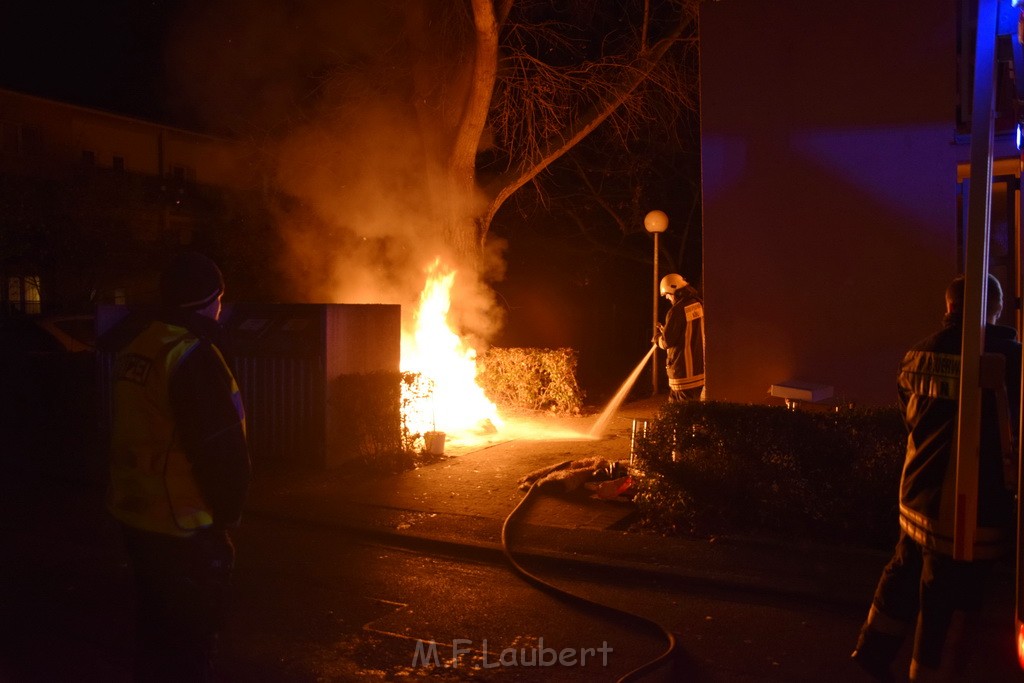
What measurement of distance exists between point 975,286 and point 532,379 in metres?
10.5

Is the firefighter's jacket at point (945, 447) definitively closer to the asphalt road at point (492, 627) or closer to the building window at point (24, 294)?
the asphalt road at point (492, 627)

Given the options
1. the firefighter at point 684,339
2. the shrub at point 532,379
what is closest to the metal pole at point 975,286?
Result: the firefighter at point 684,339

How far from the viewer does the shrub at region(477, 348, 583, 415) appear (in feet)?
43.1

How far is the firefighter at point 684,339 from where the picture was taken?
9.45 m

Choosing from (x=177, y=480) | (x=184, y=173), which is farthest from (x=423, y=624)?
(x=184, y=173)

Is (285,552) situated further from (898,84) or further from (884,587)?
(898,84)

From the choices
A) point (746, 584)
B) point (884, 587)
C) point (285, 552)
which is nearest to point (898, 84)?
point (746, 584)

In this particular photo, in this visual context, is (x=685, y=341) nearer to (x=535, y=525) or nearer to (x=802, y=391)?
(x=802, y=391)

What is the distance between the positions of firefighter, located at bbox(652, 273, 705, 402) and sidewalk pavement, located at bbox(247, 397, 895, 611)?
1.10 metres

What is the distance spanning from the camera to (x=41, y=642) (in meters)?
4.77

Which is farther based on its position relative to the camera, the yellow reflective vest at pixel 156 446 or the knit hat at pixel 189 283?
the knit hat at pixel 189 283

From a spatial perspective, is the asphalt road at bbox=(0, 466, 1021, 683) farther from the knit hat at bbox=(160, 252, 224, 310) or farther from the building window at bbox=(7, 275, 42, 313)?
the building window at bbox=(7, 275, 42, 313)

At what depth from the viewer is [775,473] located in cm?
630

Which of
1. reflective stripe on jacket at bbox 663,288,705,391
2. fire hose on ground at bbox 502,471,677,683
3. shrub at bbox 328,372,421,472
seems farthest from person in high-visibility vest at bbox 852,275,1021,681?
shrub at bbox 328,372,421,472
